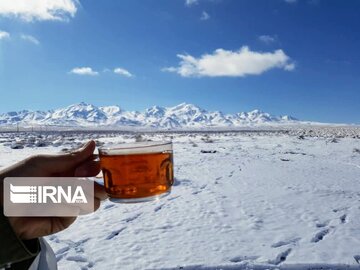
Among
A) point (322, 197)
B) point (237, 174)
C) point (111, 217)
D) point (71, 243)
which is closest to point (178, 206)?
point (111, 217)

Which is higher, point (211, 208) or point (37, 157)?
point (37, 157)

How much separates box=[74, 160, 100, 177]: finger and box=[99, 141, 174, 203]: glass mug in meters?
0.03

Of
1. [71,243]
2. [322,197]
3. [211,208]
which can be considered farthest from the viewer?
[322,197]

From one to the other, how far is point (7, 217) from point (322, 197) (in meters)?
7.12

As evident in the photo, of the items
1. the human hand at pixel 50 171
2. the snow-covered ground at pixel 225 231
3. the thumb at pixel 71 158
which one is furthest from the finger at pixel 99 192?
the snow-covered ground at pixel 225 231

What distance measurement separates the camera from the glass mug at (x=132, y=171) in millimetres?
1561

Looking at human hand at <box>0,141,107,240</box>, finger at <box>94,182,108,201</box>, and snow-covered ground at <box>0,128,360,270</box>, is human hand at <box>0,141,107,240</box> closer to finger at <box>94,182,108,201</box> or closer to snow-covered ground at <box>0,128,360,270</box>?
finger at <box>94,182,108,201</box>

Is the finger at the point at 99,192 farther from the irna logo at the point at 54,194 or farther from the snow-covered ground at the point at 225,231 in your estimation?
the snow-covered ground at the point at 225,231

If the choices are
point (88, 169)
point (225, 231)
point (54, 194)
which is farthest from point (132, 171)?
point (225, 231)

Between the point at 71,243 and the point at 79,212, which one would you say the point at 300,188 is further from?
the point at 79,212

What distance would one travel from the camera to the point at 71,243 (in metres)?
4.88

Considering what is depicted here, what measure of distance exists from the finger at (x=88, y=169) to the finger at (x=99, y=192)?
9 centimetres

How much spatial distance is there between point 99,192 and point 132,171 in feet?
0.62

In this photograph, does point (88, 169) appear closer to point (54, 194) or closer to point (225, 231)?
point (54, 194)
